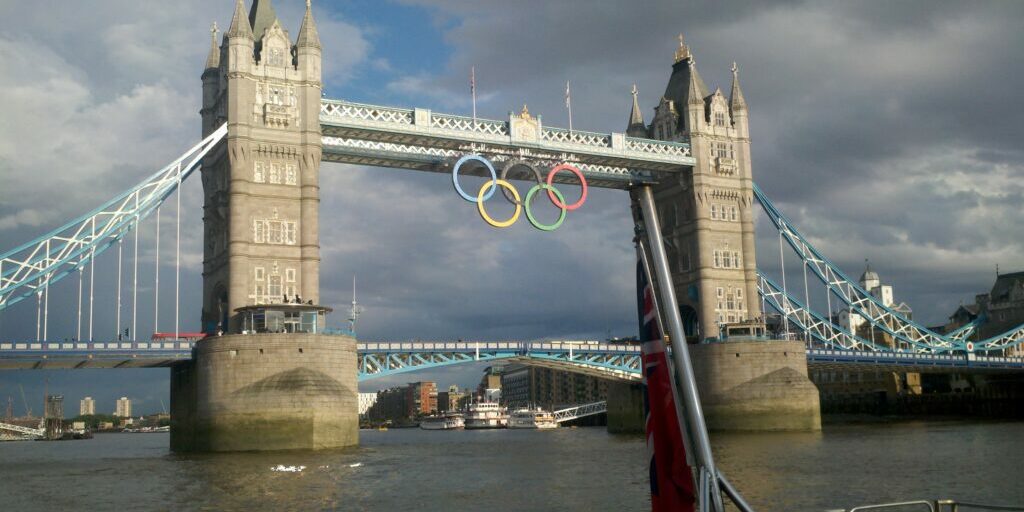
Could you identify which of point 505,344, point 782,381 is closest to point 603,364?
point 505,344

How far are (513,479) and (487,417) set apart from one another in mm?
126008

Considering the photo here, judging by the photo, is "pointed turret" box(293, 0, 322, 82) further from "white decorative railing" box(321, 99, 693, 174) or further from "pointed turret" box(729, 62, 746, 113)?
"pointed turret" box(729, 62, 746, 113)

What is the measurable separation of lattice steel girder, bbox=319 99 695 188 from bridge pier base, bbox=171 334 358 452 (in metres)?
17.9

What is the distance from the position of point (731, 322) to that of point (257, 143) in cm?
4358

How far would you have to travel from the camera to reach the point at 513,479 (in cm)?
4438

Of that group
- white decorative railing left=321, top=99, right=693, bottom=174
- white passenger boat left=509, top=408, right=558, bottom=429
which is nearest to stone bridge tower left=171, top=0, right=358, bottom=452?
white decorative railing left=321, top=99, right=693, bottom=174

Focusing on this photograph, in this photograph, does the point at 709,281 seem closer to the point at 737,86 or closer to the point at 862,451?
the point at 737,86

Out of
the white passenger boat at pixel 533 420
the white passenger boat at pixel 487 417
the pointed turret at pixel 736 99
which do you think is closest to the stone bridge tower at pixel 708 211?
the pointed turret at pixel 736 99

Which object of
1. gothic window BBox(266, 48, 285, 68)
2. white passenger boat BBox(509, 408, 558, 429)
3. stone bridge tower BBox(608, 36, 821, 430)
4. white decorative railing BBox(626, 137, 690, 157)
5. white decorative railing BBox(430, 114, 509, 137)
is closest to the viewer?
gothic window BBox(266, 48, 285, 68)

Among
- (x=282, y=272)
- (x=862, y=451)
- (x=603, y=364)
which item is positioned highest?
(x=282, y=272)

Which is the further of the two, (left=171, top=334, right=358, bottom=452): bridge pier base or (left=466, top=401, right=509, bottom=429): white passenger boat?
(left=466, top=401, right=509, bottom=429): white passenger boat

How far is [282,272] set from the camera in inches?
2739

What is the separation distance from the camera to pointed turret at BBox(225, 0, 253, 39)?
230 ft

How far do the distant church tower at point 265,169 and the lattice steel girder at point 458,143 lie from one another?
10.7 ft
